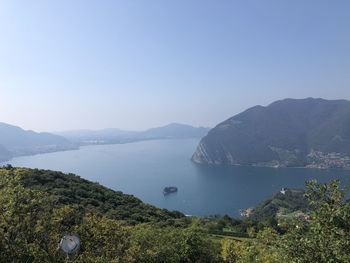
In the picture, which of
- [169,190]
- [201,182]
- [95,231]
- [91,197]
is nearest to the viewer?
[95,231]

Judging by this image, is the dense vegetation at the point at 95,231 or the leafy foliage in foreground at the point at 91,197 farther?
the leafy foliage in foreground at the point at 91,197

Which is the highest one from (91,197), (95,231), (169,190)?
(95,231)

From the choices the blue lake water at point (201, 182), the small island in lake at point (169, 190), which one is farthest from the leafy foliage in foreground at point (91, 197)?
the small island in lake at point (169, 190)

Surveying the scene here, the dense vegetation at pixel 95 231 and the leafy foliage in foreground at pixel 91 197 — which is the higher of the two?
the dense vegetation at pixel 95 231

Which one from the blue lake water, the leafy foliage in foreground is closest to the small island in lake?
the blue lake water

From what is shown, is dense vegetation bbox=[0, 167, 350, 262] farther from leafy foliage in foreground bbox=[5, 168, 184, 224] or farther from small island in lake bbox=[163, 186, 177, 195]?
small island in lake bbox=[163, 186, 177, 195]

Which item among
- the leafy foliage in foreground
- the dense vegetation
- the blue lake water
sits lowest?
the blue lake water

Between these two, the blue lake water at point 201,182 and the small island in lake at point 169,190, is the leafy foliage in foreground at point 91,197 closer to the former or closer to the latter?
the blue lake water at point 201,182

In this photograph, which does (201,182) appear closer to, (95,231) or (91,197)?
(91,197)

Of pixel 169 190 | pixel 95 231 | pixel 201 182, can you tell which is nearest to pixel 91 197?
pixel 95 231

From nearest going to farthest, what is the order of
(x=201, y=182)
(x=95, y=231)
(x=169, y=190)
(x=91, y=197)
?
(x=95, y=231)
(x=91, y=197)
(x=169, y=190)
(x=201, y=182)

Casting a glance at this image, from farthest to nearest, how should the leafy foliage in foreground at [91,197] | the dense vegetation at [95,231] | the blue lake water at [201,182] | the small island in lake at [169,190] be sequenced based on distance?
1. the small island in lake at [169,190]
2. the blue lake water at [201,182]
3. the leafy foliage in foreground at [91,197]
4. the dense vegetation at [95,231]

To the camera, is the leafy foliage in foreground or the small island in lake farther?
the small island in lake
